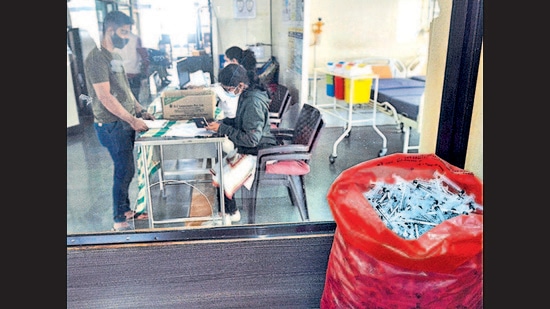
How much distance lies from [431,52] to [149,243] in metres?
1.37

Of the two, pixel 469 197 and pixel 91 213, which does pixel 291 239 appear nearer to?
pixel 469 197

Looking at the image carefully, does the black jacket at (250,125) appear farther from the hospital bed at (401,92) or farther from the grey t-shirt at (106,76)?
the hospital bed at (401,92)

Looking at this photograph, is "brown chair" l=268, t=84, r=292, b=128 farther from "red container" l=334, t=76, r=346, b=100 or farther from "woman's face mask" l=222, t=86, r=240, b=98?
"red container" l=334, t=76, r=346, b=100

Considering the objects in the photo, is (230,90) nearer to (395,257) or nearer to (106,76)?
(106,76)

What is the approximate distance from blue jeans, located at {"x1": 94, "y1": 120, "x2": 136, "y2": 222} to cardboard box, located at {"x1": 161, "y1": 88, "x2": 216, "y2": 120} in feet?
0.72

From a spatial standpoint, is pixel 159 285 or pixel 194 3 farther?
pixel 194 3

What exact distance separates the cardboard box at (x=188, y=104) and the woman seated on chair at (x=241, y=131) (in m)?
0.07

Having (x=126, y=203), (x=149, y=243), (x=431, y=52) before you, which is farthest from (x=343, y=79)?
(x=149, y=243)

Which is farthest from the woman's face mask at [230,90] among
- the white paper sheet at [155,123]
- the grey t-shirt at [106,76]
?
the grey t-shirt at [106,76]

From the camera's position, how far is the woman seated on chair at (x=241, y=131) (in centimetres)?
194

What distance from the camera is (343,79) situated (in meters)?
3.49

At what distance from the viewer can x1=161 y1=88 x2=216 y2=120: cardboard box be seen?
1.89m

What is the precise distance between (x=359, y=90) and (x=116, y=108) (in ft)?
7.03

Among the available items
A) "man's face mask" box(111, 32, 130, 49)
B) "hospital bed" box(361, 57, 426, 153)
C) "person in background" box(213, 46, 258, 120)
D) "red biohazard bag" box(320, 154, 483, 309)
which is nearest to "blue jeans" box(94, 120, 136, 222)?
"man's face mask" box(111, 32, 130, 49)
